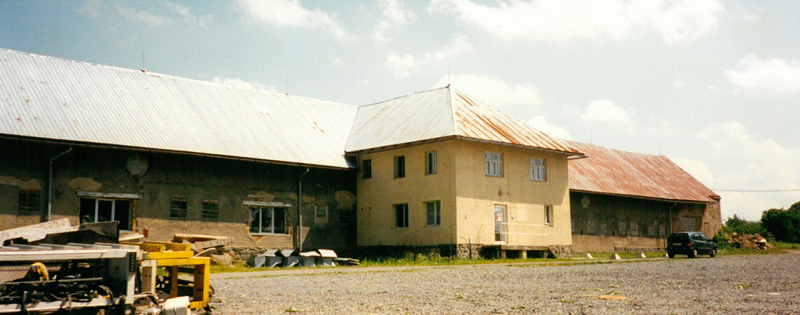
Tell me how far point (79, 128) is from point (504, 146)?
15046 millimetres

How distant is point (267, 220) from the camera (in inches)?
1014

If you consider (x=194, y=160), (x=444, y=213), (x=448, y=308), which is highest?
(x=194, y=160)

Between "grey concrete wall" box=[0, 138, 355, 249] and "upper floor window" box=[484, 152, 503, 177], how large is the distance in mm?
5539

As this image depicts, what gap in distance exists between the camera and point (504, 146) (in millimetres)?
27453

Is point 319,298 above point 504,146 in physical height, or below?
below

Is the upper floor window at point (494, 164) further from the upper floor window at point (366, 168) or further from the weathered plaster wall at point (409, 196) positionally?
the upper floor window at point (366, 168)

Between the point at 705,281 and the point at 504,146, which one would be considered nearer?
the point at 705,281

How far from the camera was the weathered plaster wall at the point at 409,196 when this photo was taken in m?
25.6

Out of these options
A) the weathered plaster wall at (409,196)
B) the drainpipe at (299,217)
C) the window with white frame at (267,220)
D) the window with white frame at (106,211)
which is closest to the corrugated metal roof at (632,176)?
the weathered plaster wall at (409,196)

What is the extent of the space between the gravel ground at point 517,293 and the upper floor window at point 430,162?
369 inches

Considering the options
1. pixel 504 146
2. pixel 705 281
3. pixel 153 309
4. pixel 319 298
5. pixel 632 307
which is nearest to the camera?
pixel 153 309

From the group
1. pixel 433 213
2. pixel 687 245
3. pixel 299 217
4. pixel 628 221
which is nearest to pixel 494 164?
pixel 433 213

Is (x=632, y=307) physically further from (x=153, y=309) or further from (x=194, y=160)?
(x=194, y=160)

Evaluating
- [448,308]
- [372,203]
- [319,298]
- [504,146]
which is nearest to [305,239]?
[372,203]
